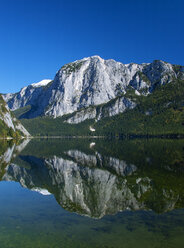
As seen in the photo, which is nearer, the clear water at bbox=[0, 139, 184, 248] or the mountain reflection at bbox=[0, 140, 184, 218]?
the clear water at bbox=[0, 139, 184, 248]

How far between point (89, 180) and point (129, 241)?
739 inches

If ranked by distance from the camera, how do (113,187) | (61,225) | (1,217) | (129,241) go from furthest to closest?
1. (113,187)
2. (1,217)
3. (61,225)
4. (129,241)

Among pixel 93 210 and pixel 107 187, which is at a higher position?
pixel 107 187

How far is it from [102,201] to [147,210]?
4682 mm

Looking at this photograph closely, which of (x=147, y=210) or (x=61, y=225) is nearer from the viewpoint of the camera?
(x=61, y=225)

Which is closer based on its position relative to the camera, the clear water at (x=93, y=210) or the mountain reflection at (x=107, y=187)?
the clear water at (x=93, y=210)

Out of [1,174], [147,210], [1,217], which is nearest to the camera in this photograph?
[1,217]

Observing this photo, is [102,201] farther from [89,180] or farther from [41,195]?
[89,180]

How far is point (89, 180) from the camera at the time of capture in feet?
108

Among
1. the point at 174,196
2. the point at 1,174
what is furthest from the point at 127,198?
the point at 1,174

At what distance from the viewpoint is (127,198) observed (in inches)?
971

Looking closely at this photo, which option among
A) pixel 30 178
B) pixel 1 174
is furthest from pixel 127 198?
pixel 1 174

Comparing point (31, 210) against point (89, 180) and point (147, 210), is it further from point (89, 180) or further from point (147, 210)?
point (89, 180)

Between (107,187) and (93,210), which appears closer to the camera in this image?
(93,210)
